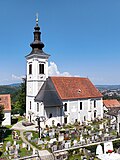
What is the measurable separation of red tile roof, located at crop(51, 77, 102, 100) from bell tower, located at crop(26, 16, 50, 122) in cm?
271

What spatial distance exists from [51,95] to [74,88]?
6504 millimetres

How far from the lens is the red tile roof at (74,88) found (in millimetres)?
40219

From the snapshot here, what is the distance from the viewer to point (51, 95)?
37844 millimetres

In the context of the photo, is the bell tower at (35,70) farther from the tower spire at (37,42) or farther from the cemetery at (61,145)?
the cemetery at (61,145)

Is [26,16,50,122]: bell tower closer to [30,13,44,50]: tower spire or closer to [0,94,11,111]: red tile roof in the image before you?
[30,13,44,50]: tower spire

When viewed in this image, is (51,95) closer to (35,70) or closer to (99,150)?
(35,70)

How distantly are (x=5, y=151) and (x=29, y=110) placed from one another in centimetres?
1767

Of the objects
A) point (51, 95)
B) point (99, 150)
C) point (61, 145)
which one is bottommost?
point (99, 150)

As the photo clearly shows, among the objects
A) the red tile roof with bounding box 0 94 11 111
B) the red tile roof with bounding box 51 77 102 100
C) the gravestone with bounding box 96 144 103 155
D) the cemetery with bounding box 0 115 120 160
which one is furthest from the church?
the gravestone with bounding box 96 144 103 155

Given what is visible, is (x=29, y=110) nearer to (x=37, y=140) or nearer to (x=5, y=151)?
(x=37, y=140)

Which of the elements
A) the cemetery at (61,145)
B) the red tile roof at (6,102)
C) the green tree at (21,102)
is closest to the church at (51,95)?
the red tile roof at (6,102)

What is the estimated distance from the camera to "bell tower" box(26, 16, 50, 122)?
130 ft

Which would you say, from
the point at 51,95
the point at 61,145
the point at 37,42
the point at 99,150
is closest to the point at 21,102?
the point at 51,95

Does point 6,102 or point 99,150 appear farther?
point 6,102
